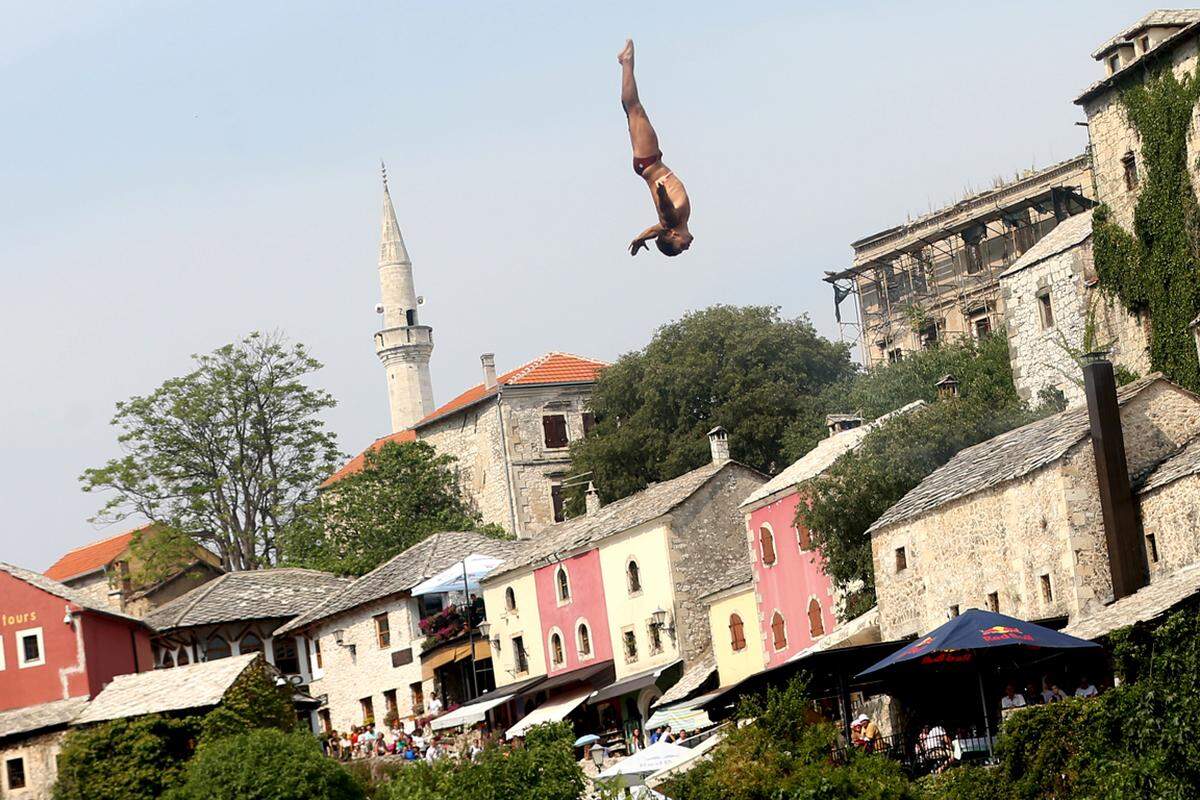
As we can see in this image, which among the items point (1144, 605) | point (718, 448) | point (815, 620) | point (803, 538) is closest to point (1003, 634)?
point (1144, 605)

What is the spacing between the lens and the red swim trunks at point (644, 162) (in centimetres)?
3859

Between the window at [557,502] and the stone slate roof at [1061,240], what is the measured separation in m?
31.1

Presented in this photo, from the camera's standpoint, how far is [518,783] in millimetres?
32719

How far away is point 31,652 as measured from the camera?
58594 millimetres

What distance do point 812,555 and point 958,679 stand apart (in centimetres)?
1121

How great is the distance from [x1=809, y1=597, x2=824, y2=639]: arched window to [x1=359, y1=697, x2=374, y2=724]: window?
73.2 ft

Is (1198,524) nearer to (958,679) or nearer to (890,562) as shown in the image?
(958,679)

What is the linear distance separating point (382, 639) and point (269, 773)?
81.7 ft

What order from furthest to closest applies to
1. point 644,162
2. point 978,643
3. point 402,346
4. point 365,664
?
1. point 402,346
2. point 365,664
3. point 644,162
4. point 978,643

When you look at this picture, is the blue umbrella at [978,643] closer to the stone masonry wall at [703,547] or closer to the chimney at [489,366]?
the stone masonry wall at [703,547]

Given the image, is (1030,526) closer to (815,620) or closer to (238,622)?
(815,620)

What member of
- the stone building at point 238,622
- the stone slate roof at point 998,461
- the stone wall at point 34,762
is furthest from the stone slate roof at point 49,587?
the stone slate roof at point 998,461

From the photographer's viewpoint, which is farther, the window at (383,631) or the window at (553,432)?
the window at (553,432)

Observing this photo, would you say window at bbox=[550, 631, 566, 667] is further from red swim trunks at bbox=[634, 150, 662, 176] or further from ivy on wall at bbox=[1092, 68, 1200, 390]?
red swim trunks at bbox=[634, 150, 662, 176]
